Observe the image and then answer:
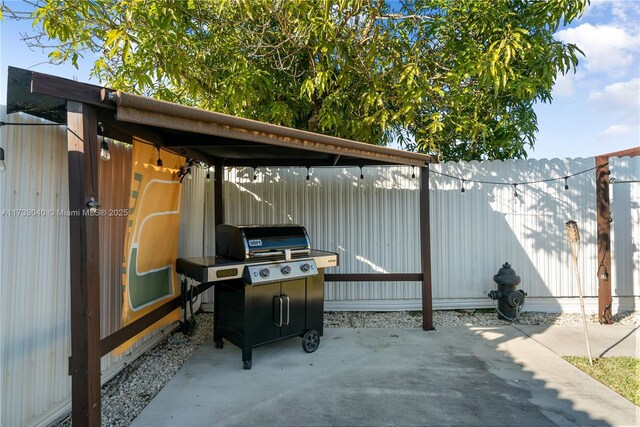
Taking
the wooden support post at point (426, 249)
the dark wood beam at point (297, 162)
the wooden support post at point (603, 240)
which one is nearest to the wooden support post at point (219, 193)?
the dark wood beam at point (297, 162)

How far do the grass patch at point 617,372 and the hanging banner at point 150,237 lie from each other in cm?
443

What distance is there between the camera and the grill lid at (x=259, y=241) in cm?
340

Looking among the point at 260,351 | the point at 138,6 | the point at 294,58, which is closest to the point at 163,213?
the point at 260,351

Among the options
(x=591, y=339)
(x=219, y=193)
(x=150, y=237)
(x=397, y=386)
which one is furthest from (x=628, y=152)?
(x=150, y=237)

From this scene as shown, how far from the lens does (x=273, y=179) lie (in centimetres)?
545

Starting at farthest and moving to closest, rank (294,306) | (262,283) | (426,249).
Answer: (426,249) → (294,306) → (262,283)

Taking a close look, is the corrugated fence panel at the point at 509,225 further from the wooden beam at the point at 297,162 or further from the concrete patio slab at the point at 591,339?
the wooden beam at the point at 297,162

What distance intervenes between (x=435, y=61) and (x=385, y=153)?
7.85 ft

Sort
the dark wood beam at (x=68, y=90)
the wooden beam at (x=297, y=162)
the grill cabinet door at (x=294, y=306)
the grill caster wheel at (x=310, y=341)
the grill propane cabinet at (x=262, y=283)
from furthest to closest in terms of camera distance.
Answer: the wooden beam at (x=297, y=162) < the grill caster wheel at (x=310, y=341) < the grill cabinet door at (x=294, y=306) < the grill propane cabinet at (x=262, y=283) < the dark wood beam at (x=68, y=90)

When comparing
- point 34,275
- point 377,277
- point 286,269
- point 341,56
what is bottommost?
point 377,277

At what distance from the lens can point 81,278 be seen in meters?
2.10

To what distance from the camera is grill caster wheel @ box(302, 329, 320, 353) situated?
3.79m

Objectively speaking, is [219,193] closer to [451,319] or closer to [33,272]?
[33,272]

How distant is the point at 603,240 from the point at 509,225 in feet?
4.04
